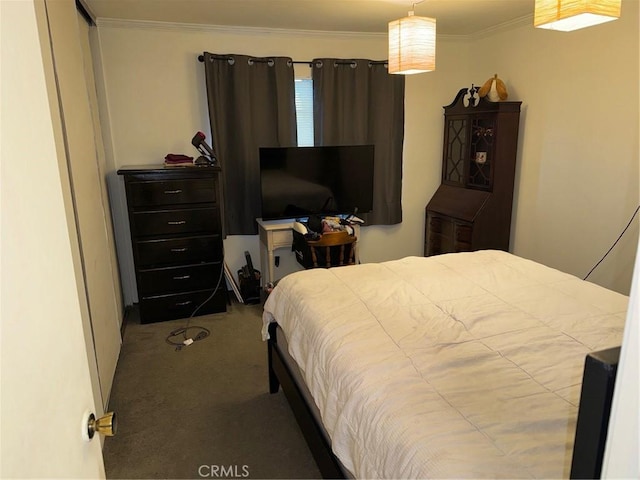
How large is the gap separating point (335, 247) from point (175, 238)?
134 centimetres

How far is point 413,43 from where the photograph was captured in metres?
2.61

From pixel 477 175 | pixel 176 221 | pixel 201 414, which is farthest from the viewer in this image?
pixel 477 175

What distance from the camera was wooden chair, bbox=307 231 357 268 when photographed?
3.66m

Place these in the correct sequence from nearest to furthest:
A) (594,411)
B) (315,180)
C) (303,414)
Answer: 1. (594,411)
2. (303,414)
3. (315,180)

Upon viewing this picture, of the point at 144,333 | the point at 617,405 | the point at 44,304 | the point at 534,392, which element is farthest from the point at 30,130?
the point at 144,333

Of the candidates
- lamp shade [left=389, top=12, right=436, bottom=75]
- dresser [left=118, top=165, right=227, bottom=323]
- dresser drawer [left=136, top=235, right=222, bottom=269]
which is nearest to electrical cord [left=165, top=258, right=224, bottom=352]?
dresser [left=118, top=165, right=227, bottom=323]

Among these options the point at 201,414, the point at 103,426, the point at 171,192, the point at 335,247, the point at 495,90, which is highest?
the point at 495,90

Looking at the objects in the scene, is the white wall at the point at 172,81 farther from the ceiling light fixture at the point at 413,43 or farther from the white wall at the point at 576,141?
the ceiling light fixture at the point at 413,43

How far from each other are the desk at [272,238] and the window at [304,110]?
2.73 feet

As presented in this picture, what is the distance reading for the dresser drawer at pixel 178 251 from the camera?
11.7 feet

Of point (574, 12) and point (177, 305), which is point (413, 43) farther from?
point (177, 305)

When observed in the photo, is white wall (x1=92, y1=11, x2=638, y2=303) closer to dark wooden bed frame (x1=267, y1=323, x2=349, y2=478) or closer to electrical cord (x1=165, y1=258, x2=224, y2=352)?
electrical cord (x1=165, y1=258, x2=224, y2=352)

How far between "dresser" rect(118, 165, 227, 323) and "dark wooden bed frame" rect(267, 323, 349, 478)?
4.47ft

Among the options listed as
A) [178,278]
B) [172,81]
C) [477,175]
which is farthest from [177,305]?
[477,175]
